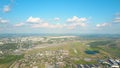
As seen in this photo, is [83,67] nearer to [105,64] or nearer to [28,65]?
[105,64]

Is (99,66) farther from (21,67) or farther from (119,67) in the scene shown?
(21,67)

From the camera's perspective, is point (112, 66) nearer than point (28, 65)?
Yes

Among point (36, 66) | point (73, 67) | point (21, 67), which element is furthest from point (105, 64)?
point (21, 67)

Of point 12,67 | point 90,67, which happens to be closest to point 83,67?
point 90,67

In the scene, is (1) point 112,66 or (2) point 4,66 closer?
(1) point 112,66

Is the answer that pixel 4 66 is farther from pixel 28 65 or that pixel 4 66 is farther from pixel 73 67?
pixel 73 67

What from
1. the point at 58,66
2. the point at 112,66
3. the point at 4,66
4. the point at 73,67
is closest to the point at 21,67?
the point at 4,66

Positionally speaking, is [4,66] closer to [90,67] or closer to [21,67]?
[21,67]

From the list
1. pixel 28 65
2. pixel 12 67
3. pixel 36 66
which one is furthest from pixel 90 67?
pixel 12 67
